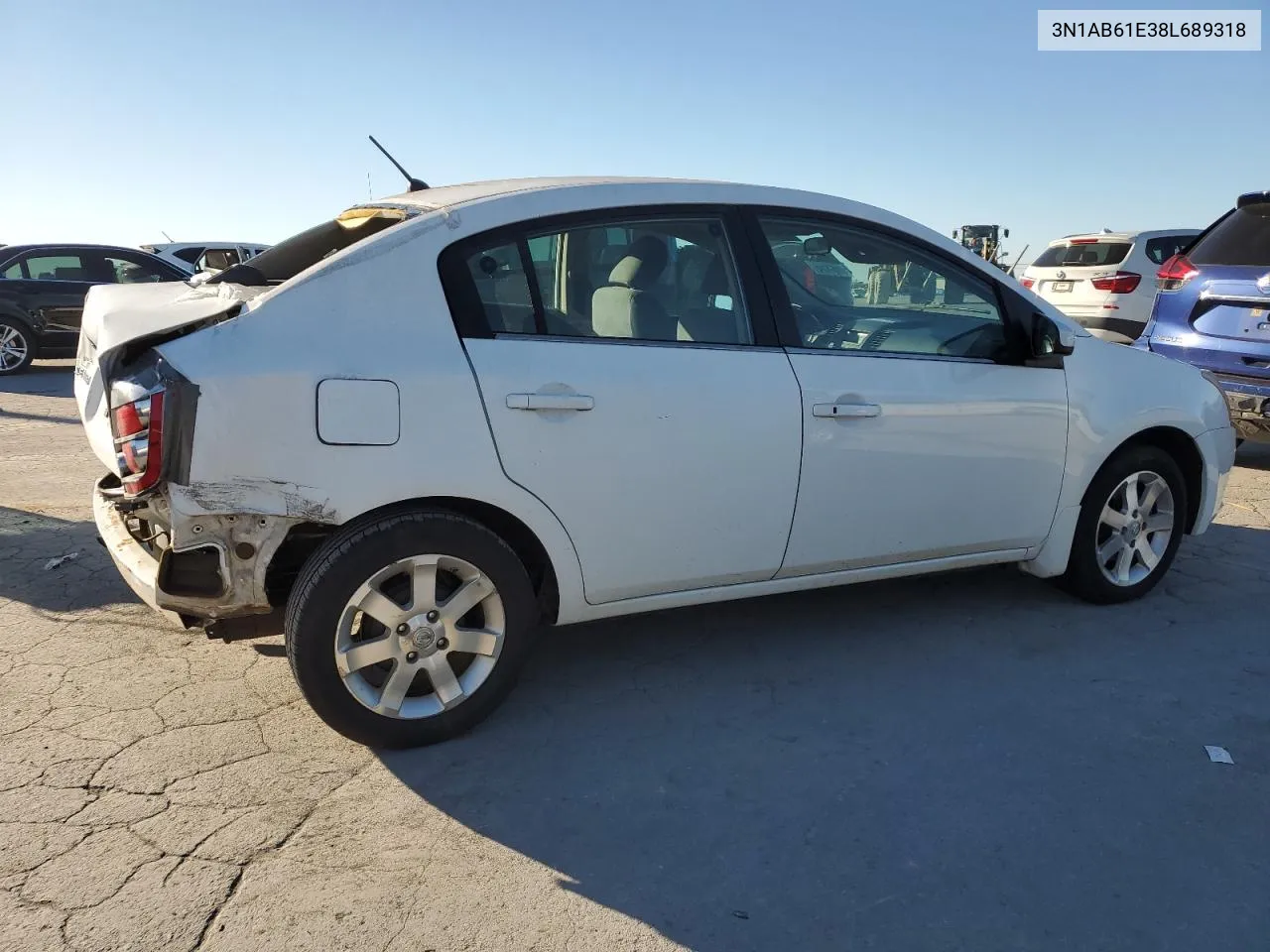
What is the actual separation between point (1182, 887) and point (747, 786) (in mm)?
1123

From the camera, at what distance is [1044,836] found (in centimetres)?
268

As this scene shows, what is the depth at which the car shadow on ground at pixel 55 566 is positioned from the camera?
4.23 m

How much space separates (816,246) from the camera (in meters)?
3.67

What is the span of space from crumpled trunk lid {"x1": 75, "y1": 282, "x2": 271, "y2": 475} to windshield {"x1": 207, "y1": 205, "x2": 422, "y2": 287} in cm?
16

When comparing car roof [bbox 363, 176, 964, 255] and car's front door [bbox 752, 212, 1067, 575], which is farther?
car's front door [bbox 752, 212, 1067, 575]

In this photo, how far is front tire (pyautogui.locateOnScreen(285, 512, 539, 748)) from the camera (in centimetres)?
285

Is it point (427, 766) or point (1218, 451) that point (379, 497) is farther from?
point (1218, 451)

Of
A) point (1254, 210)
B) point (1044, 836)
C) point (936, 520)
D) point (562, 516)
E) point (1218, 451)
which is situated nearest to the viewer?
point (1044, 836)

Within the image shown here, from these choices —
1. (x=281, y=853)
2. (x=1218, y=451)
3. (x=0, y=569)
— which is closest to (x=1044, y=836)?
(x=281, y=853)

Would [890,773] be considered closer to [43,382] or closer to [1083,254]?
[1083,254]

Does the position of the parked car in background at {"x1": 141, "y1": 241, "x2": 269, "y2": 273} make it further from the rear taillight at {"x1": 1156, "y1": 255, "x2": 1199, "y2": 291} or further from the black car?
the rear taillight at {"x1": 1156, "y1": 255, "x2": 1199, "y2": 291}

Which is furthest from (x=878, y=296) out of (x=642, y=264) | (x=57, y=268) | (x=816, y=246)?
(x=57, y=268)

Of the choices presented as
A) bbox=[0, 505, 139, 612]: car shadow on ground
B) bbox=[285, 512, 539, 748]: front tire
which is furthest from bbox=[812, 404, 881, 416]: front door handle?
bbox=[0, 505, 139, 612]: car shadow on ground

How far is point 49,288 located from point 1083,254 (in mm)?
12480
